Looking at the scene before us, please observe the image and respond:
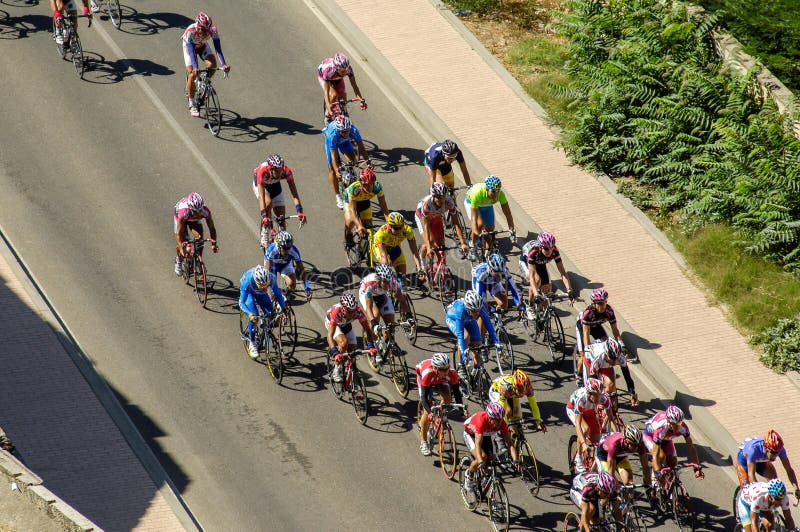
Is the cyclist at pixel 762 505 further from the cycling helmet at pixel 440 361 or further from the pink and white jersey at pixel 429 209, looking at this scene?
the pink and white jersey at pixel 429 209

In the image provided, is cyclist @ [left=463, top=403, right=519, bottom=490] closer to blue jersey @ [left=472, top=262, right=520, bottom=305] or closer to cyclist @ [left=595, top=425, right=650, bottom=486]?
cyclist @ [left=595, top=425, right=650, bottom=486]

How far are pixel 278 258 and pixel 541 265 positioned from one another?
4428 mm

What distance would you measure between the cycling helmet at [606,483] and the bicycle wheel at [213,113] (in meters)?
12.9

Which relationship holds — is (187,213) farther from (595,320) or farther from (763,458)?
(763,458)

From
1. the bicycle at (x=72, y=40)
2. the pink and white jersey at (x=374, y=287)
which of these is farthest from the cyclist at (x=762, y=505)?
the bicycle at (x=72, y=40)

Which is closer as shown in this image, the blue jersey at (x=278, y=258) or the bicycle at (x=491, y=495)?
the bicycle at (x=491, y=495)

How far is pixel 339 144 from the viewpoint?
2648 centimetres

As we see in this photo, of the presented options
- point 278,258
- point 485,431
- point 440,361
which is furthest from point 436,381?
point 278,258

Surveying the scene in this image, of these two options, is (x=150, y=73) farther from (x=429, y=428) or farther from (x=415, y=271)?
(x=429, y=428)

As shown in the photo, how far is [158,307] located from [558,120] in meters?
9.72

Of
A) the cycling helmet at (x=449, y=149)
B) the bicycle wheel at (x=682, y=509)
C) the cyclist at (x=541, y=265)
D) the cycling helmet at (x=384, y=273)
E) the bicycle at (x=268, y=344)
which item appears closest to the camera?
the bicycle wheel at (x=682, y=509)

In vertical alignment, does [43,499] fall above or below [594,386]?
below

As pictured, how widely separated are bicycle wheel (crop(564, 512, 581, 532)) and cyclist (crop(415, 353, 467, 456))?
233 centimetres

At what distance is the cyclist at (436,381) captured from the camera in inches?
830
